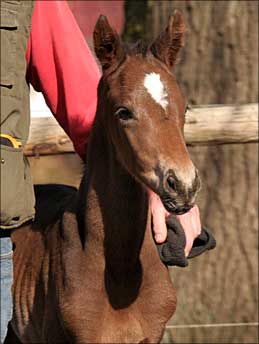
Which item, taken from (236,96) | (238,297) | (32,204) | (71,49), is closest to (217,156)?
(236,96)

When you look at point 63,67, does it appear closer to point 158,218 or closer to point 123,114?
point 123,114

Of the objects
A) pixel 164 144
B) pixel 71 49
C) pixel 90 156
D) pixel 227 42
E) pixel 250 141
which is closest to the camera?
pixel 164 144

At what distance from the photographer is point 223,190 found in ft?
21.7

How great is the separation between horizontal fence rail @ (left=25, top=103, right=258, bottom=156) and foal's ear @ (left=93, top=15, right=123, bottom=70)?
1.86 meters

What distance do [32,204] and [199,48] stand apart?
3.36 m

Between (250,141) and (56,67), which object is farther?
(250,141)

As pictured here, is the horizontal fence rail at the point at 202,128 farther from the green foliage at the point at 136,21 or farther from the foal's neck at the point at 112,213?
the green foliage at the point at 136,21

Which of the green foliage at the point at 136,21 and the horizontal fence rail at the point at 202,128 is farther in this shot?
the green foliage at the point at 136,21

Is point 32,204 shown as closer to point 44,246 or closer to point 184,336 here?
point 44,246

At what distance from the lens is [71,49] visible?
4.00 m

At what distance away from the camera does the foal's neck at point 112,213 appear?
13.8 feet

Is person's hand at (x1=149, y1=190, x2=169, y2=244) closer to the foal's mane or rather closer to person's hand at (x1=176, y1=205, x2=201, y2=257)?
person's hand at (x1=176, y1=205, x2=201, y2=257)

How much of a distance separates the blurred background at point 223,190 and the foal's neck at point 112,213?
240 centimetres

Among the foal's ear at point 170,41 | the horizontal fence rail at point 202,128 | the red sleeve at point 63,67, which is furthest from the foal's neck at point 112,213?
the horizontal fence rail at point 202,128
